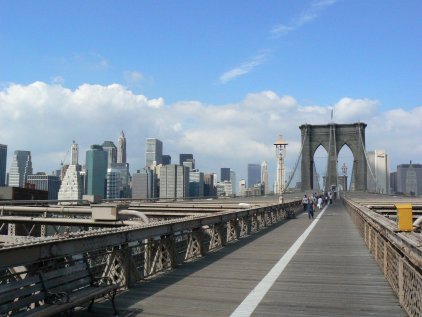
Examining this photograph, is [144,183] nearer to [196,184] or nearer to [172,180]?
[172,180]

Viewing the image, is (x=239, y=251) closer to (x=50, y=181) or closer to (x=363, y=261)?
(x=363, y=261)

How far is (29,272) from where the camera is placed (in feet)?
19.4

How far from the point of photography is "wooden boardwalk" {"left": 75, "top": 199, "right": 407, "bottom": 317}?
6.88m

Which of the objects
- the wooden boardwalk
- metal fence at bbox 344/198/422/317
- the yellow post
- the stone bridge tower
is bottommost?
the wooden boardwalk

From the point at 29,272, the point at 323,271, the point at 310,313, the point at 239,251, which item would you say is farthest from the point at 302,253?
the point at 29,272

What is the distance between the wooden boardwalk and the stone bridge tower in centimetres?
12449

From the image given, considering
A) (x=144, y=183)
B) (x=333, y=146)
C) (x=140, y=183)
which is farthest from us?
(x=140, y=183)

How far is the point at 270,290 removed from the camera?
324 inches

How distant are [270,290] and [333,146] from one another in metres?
131

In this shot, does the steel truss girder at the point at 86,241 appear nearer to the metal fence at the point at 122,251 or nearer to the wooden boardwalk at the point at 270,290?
the metal fence at the point at 122,251

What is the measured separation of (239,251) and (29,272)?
321 inches

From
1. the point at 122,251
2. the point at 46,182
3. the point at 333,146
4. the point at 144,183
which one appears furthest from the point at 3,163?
the point at 122,251

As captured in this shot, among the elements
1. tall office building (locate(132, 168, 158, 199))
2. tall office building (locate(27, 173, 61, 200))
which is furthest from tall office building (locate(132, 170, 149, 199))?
tall office building (locate(27, 173, 61, 200))

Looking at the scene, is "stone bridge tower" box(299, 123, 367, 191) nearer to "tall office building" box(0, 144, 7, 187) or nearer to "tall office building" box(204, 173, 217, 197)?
"tall office building" box(204, 173, 217, 197)
